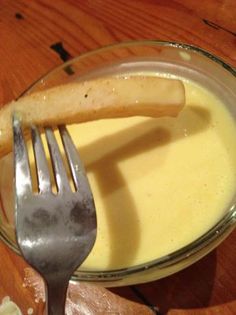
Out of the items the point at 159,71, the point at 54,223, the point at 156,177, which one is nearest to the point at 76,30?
the point at 159,71

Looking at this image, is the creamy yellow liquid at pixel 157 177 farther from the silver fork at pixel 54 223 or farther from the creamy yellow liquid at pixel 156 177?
the silver fork at pixel 54 223

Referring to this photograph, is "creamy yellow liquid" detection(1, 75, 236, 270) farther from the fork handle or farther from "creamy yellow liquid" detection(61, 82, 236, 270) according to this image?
the fork handle

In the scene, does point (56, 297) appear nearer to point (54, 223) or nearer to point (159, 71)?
point (54, 223)

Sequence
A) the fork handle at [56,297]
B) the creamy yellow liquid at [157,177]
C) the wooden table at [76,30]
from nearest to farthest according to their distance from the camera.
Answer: the fork handle at [56,297], the creamy yellow liquid at [157,177], the wooden table at [76,30]

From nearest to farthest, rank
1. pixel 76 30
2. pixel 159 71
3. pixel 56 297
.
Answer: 1. pixel 56 297
2. pixel 159 71
3. pixel 76 30

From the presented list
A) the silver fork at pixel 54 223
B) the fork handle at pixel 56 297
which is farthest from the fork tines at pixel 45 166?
the fork handle at pixel 56 297

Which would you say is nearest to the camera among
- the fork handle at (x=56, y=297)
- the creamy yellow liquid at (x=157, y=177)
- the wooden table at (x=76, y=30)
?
the fork handle at (x=56, y=297)
